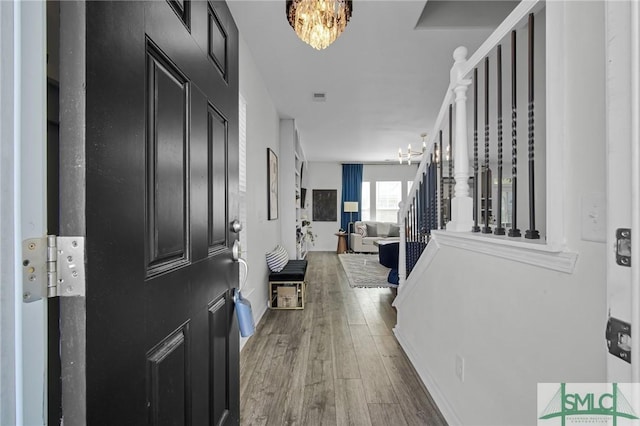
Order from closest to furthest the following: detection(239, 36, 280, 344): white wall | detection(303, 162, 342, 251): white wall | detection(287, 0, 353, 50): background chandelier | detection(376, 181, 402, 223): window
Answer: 1. detection(287, 0, 353, 50): background chandelier
2. detection(239, 36, 280, 344): white wall
3. detection(303, 162, 342, 251): white wall
4. detection(376, 181, 402, 223): window

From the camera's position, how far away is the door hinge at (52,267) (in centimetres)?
46

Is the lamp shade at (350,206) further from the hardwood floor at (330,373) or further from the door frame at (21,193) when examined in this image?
the door frame at (21,193)

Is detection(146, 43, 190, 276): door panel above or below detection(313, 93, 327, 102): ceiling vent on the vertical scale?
below

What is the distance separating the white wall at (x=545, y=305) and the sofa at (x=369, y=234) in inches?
272

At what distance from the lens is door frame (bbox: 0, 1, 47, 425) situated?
435 mm

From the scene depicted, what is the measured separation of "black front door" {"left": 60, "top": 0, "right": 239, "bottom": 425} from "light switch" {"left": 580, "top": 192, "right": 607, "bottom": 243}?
1.12 meters

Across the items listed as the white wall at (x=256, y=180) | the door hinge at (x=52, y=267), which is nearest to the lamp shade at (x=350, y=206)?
the white wall at (x=256, y=180)

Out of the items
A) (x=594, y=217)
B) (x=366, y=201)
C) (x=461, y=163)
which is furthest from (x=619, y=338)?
(x=366, y=201)

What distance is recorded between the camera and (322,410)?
182 cm

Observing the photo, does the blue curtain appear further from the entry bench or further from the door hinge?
the door hinge

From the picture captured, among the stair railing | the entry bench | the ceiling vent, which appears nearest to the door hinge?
the stair railing

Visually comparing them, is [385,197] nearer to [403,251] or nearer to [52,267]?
[403,251]

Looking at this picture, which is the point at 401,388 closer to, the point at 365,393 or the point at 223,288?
the point at 365,393

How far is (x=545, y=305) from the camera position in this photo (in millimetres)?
1027
